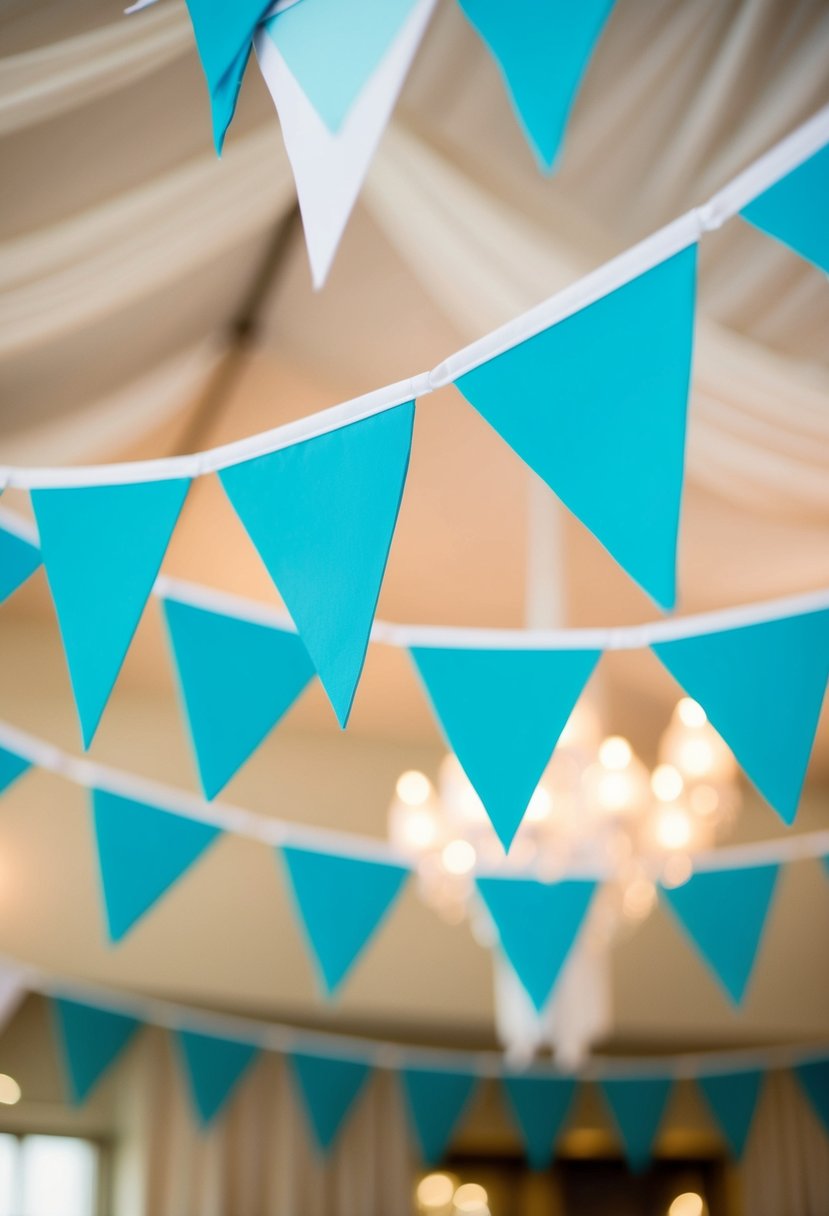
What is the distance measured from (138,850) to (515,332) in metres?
2.02

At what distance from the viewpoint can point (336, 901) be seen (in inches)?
147

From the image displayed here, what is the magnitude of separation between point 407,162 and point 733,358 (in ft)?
2.51

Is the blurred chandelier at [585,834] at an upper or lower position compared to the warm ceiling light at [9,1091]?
upper

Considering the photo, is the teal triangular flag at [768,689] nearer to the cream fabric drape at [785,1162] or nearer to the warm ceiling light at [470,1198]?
the cream fabric drape at [785,1162]

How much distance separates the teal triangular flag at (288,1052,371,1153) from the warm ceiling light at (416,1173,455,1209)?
3.34ft

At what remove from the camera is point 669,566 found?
1592 mm

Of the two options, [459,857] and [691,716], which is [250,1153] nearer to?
[459,857]

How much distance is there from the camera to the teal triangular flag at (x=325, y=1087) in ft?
16.4

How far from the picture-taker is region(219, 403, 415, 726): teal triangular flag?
1.77 metres

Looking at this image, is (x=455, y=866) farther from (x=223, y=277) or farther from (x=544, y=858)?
(x=223, y=277)

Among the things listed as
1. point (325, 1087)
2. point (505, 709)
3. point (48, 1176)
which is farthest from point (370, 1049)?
point (505, 709)

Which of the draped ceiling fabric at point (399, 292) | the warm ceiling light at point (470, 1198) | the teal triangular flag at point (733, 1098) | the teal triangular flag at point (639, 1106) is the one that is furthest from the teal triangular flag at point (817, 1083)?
the draped ceiling fabric at point (399, 292)

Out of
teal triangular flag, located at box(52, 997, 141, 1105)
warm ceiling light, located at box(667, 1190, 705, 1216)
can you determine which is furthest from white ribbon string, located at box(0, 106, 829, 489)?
warm ceiling light, located at box(667, 1190, 705, 1216)

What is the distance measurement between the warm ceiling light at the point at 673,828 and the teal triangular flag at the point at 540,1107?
83.7 inches
